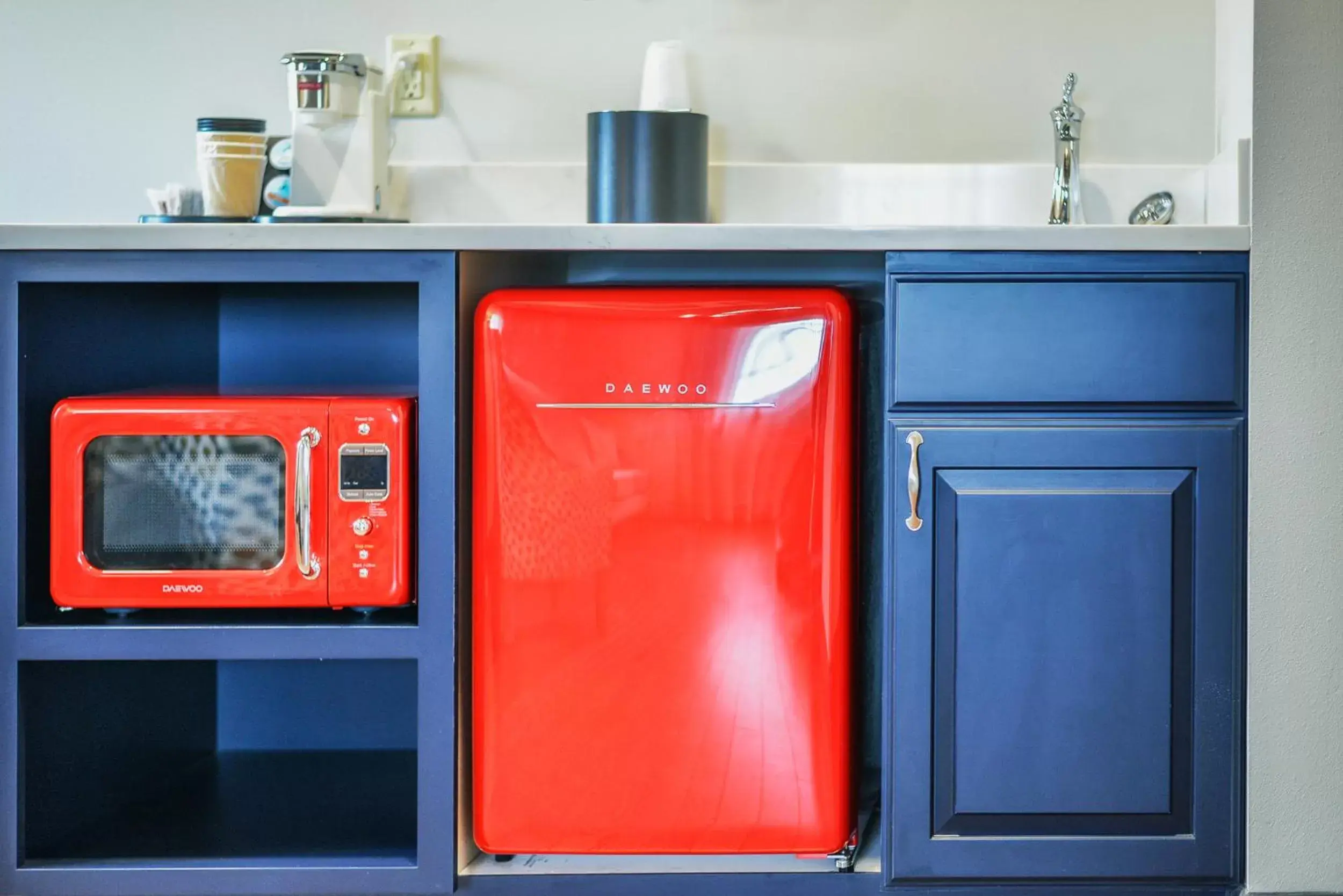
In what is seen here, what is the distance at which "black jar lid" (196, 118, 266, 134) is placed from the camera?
5.37 ft

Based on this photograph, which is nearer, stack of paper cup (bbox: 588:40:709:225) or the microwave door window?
the microwave door window

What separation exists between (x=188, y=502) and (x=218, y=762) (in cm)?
58

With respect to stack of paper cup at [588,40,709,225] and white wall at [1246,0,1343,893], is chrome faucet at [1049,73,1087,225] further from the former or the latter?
stack of paper cup at [588,40,709,225]

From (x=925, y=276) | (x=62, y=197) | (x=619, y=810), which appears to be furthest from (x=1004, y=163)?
(x=62, y=197)

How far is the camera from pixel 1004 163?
6.06 feet

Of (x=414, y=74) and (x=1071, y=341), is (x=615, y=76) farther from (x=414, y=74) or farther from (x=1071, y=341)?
(x=1071, y=341)

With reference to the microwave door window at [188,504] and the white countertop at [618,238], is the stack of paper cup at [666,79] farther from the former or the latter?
the microwave door window at [188,504]

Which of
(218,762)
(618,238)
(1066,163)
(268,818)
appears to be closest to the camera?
(618,238)

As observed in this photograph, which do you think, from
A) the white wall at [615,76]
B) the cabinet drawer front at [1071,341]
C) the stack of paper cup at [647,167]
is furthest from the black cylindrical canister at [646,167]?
the cabinet drawer front at [1071,341]

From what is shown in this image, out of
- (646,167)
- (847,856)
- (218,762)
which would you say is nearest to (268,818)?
(218,762)

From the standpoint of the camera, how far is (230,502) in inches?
57.2

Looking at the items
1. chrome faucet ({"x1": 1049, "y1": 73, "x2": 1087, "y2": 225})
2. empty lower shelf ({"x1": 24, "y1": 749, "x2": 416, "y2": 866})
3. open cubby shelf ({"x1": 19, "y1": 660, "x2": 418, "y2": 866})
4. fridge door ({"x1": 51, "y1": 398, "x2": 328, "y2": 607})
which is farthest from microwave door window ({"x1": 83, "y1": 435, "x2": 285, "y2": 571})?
chrome faucet ({"x1": 1049, "y1": 73, "x2": 1087, "y2": 225})

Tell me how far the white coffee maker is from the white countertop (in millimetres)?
248

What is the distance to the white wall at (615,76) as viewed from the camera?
1854mm
